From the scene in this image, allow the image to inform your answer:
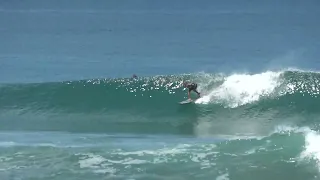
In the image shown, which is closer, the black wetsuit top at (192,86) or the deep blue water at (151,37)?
the black wetsuit top at (192,86)

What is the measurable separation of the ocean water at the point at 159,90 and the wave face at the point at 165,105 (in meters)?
0.07

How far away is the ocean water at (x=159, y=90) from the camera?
2439 centimetres

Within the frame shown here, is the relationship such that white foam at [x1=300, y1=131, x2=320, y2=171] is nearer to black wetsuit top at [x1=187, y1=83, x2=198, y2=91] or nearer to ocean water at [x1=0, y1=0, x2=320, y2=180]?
ocean water at [x1=0, y1=0, x2=320, y2=180]

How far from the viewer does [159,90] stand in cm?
3556

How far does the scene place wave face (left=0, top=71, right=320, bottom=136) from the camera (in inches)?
1224

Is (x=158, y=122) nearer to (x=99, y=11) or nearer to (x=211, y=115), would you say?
(x=211, y=115)

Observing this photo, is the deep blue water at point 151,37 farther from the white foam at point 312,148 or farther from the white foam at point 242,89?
the white foam at point 312,148

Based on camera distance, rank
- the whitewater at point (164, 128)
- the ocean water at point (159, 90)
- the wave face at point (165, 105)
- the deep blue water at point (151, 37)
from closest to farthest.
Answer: the whitewater at point (164, 128)
the ocean water at point (159, 90)
the wave face at point (165, 105)
the deep blue water at point (151, 37)

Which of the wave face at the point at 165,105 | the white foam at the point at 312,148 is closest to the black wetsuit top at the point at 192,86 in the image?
the wave face at the point at 165,105

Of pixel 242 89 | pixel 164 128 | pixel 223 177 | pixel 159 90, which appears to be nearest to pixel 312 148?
pixel 223 177

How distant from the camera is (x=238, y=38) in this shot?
53281 mm

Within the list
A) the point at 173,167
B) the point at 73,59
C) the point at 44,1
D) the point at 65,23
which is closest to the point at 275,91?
the point at 173,167

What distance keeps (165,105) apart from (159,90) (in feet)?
6.51

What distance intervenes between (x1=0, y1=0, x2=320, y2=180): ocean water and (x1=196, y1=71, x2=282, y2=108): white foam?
5 cm
